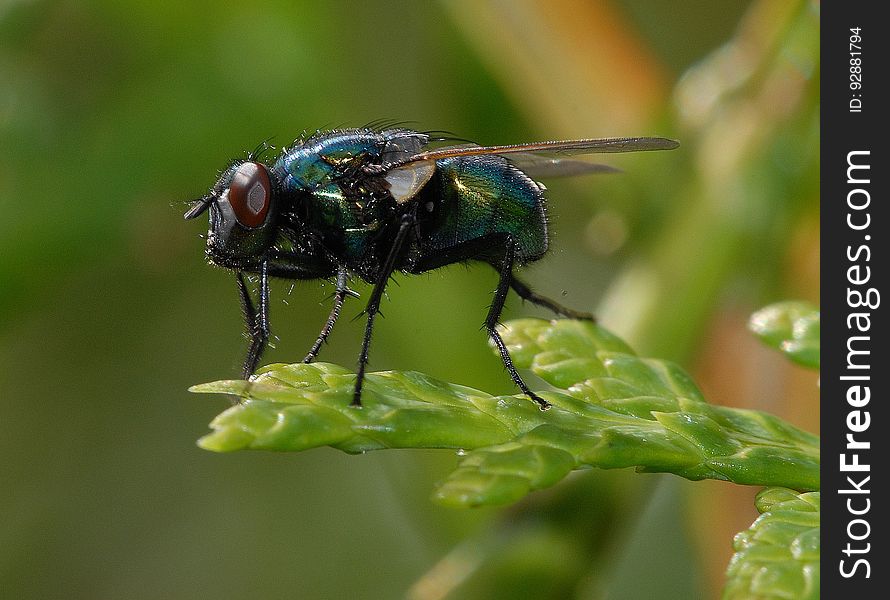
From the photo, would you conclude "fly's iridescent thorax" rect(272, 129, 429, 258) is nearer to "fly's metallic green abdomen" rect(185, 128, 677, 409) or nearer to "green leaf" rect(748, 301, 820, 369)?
"fly's metallic green abdomen" rect(185, 128, 677, 409)

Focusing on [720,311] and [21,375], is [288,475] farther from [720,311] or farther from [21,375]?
[720,311]

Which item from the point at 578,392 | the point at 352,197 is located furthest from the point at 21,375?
the point at 578,392

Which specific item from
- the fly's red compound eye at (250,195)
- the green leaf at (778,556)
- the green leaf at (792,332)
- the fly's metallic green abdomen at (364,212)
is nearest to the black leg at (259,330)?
the fly's metallic green abdomen at (364,212)

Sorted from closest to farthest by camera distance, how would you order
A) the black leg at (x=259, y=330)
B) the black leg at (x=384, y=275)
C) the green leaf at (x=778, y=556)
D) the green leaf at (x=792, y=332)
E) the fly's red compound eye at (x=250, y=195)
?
1. the green leaf at (x=778, y=556)
2. the green leaf at (x=792, y=332)
3. the black leg at (x=384, y=275)
4. the black leg at (x=259, y=330)
5. the fly's red compound eye at (x=250, y=195)

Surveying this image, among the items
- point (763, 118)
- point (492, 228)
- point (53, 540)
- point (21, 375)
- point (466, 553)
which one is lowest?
point (53, 540)

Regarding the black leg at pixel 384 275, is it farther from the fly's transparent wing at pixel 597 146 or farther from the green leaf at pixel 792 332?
the green leaf at pixel 792 332

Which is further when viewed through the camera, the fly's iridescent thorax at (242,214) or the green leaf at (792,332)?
the fly's iridescent thorax at (242,214)

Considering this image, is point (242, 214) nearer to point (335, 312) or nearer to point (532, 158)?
point (335, 312)
